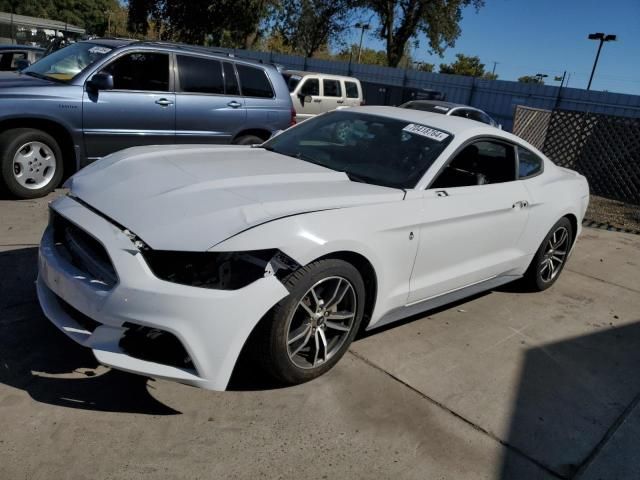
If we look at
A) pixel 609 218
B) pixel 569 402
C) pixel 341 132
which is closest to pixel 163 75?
pixel 341 132

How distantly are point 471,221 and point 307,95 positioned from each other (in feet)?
34.0

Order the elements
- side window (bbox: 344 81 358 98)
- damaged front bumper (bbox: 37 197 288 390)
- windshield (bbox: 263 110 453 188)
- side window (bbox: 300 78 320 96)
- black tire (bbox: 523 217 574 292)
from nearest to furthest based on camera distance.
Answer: damaged front bumper (bbox: 37 197 288 390) → windshield (bbox: 263 110 453 188) → black tire (bbox: 523 217 574 292) → side window (bbox: 300 78 320 96) → side window (bbox: 344 81 358 98)

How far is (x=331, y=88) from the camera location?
1432cm

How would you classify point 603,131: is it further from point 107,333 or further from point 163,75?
point 107,333

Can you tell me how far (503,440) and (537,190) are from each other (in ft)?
7.80

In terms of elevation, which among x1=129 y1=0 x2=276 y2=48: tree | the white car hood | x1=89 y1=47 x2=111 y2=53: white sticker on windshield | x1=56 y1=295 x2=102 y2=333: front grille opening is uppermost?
x1=129 y1=0 x2=276 y2=48: tree

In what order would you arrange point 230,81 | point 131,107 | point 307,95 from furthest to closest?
point 307,95 < point 230,81 < point 131,107

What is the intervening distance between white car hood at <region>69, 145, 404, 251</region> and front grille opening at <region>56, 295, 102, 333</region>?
1.71 ft

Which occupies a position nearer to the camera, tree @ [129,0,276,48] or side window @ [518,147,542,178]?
side window @ [518,147,542,178]

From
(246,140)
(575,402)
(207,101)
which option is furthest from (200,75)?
(575,402)

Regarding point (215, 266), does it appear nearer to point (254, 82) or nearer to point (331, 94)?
point (254, 82)

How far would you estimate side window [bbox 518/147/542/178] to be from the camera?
452 centimetres

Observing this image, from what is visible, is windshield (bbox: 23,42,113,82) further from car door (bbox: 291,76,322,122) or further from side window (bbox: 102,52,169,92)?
car door (bbox: 291,76,322,122)

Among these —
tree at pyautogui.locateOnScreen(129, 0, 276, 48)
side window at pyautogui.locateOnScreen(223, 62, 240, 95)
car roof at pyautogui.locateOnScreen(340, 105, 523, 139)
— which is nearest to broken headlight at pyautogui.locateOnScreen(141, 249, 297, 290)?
car roof at pyautogui.locateOnScreen(340, 105, 523, 139)
